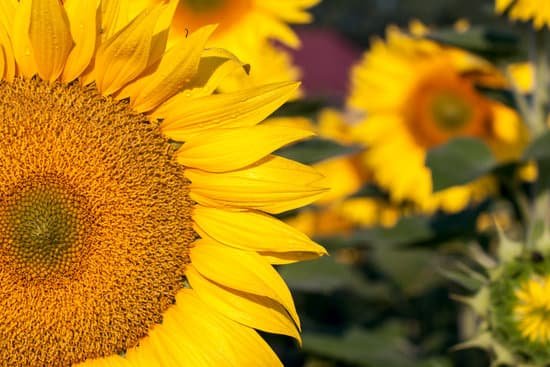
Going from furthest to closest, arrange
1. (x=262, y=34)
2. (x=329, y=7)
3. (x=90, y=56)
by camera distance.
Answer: (x=329, y=7), (x=262, y=34), (x=90, y=56)

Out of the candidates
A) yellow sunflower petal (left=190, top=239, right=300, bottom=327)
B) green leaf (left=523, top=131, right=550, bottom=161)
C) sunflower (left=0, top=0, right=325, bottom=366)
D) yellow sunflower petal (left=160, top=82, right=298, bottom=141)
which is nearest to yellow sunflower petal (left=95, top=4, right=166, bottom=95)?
sunflower (left=0, top=0, right=325, bottom=366)

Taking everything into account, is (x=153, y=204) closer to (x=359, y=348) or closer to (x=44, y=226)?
(x=44, y=226)

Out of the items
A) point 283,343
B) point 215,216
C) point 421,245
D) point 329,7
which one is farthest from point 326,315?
point 329,7

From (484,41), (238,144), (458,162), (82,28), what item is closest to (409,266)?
(458,162)

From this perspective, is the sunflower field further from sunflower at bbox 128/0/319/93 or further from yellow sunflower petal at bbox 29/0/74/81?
sunflower at bbox 128/0/319/93

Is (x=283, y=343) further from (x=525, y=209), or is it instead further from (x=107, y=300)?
(x=107, y=300)

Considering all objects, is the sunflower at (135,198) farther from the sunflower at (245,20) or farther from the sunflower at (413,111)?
the sunflower at (413,111)
